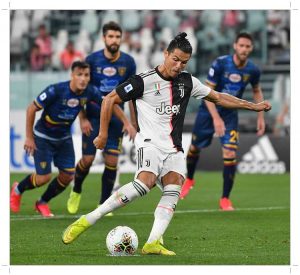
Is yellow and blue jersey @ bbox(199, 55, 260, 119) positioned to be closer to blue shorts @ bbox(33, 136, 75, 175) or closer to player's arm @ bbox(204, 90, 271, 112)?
blue shorts @ bbox(33, 136, 75, 175)

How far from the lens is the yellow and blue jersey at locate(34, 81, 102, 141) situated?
12375mm

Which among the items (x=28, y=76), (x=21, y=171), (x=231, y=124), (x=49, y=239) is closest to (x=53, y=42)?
(x=28, y=76)

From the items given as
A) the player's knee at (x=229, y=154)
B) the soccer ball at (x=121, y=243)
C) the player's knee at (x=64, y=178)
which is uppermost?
the player's knee at (x=229, y=154)

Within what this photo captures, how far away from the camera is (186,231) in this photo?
11.2 meters

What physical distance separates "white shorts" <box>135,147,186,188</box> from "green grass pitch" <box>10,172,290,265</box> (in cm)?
83

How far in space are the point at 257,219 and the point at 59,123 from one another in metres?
3.04

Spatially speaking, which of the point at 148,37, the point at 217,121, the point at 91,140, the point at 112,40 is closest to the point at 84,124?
the point at 91,140

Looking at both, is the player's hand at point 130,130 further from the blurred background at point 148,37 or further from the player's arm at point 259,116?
the blurred background at point 148,37

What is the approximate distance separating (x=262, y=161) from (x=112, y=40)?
9747 millimetres

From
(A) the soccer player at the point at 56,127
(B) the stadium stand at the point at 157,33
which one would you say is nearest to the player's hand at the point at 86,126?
(A) the soccer player at the point at 56,127

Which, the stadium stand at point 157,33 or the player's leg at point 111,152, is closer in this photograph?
the player's leg at point 111,152

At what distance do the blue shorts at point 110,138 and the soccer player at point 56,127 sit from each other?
1.25 feet

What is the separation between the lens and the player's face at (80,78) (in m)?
12.4
